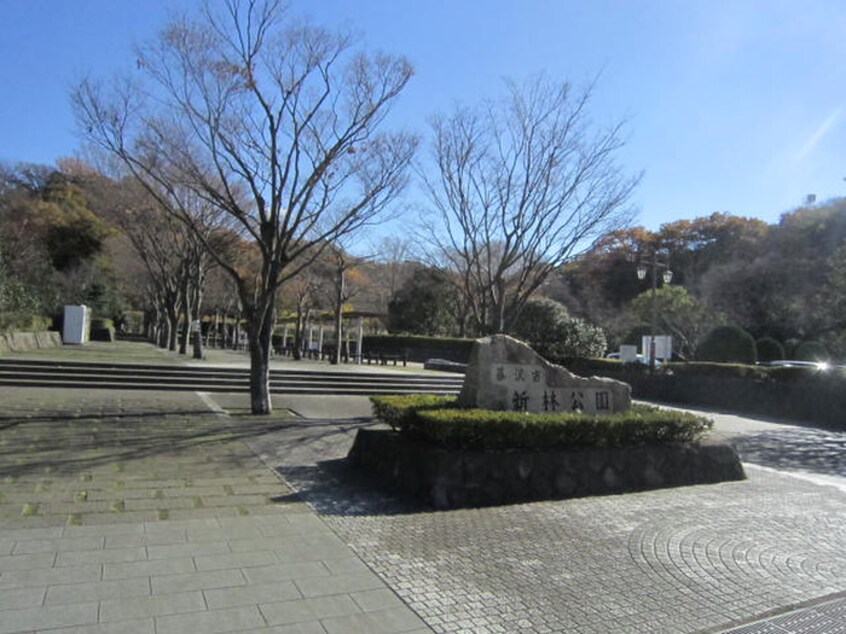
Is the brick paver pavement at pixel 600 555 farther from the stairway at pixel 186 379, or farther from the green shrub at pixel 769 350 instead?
the green shrub at pixel 769 350

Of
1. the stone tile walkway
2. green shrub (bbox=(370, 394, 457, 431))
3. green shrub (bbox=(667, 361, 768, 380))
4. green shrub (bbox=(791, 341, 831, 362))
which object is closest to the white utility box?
the stone tile walkway

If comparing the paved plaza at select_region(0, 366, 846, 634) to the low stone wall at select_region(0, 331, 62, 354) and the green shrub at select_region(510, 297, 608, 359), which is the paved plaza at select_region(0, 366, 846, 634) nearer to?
the low stone wall at select_region(0, 331, 62, 354)

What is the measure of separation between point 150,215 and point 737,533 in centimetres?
2266

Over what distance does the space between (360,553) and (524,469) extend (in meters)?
2.37

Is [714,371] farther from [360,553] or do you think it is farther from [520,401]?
[360,553]

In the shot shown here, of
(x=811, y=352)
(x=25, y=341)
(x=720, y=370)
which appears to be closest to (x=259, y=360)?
(x=25, y=341)

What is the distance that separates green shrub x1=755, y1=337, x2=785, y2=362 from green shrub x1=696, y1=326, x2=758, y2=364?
9.26 meters

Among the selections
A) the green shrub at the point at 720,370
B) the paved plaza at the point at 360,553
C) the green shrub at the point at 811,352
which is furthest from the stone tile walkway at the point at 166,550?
the green shrub at the point at 811,352

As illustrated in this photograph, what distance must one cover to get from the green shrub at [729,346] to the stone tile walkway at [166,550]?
22.3m

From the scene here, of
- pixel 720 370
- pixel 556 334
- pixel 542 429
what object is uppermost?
pixel 556 334

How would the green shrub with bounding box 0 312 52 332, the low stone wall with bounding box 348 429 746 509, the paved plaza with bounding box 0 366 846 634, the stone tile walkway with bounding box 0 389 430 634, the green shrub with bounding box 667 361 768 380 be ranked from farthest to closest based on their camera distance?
1. the green shrub with bounding box 0 312 52 332
2. the green shrub with bounding box 667 361 768 380
3. the low stone wall with bounding box 348 429 746 509
4. the paved plaza with bounding box 0 366 846 634
5. the stone tile walkway with bounding box 0 389 430 634

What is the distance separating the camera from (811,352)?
32.0 meters

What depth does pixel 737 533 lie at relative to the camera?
5.54 metres

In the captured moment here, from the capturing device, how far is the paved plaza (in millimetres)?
3611
